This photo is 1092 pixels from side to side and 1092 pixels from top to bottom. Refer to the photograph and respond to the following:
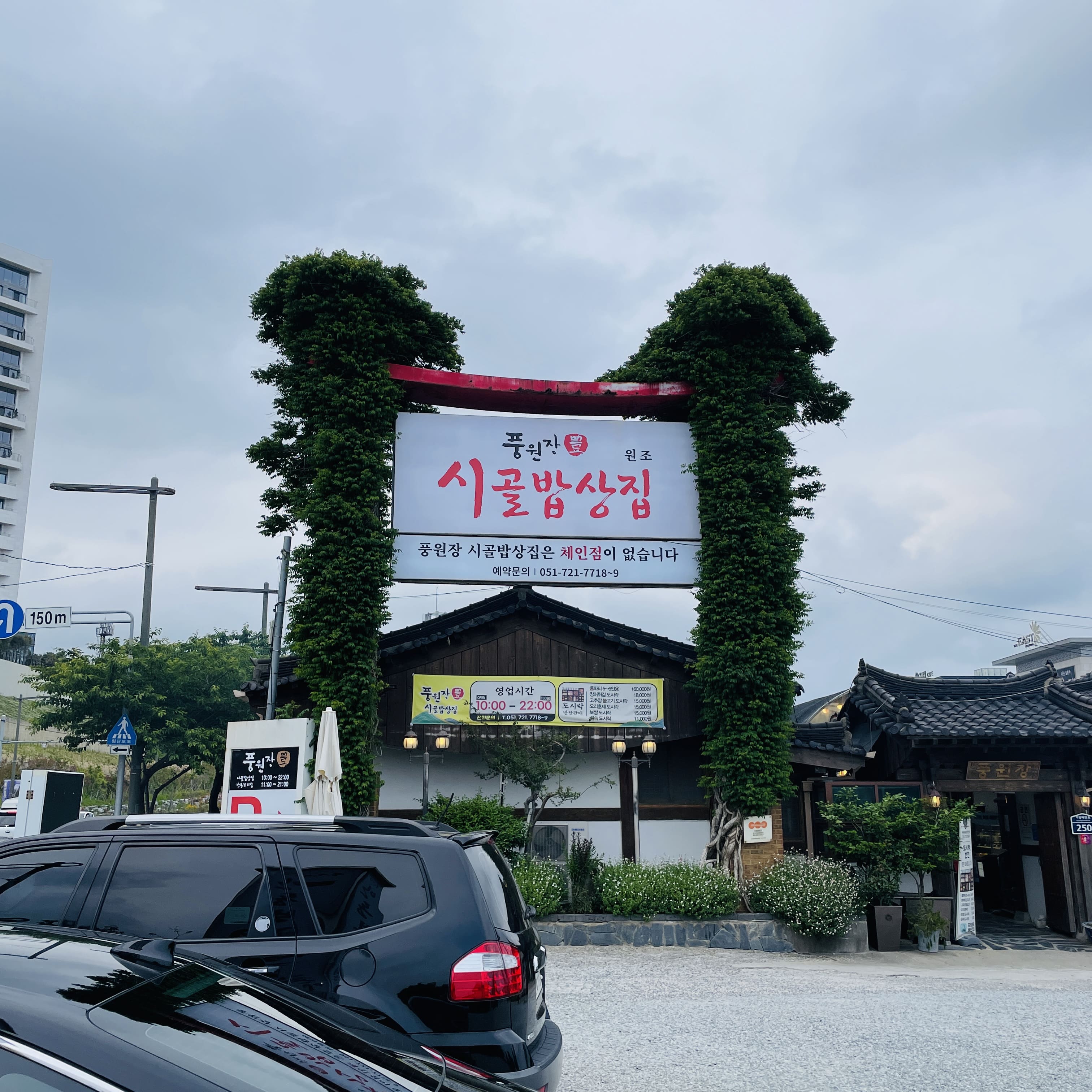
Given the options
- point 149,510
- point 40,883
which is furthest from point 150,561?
point 40,883

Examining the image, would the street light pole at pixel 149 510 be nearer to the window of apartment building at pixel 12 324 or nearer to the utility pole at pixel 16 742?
the utility pole at pixel 16 742

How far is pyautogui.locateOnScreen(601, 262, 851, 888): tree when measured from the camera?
1602 centimetres

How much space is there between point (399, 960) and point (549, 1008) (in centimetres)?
538

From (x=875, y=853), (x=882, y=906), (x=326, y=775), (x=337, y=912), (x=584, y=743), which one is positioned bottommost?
(x=882, y=906)

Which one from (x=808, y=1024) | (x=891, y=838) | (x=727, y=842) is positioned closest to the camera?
(x=808, y=1024)

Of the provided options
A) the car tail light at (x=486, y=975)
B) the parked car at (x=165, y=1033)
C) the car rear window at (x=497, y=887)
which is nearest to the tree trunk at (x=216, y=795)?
the car rear window at (x=497, y=887)

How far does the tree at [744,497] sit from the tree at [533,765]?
2488 mm

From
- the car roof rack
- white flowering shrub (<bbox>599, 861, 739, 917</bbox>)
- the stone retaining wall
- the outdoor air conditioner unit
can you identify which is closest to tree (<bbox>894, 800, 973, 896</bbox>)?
the stone retaining wall

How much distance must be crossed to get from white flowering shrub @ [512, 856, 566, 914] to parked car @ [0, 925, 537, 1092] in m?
11.2

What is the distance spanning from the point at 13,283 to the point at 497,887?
301 feet

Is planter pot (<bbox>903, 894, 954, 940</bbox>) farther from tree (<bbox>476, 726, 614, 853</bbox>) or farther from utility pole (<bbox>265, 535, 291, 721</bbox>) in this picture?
utility pole (<bbox>265, 535, 291, 721</bbox>)

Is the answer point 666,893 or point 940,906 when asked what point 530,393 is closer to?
point 666,893

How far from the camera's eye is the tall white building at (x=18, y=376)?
261ft

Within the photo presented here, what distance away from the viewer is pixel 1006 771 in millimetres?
16922
